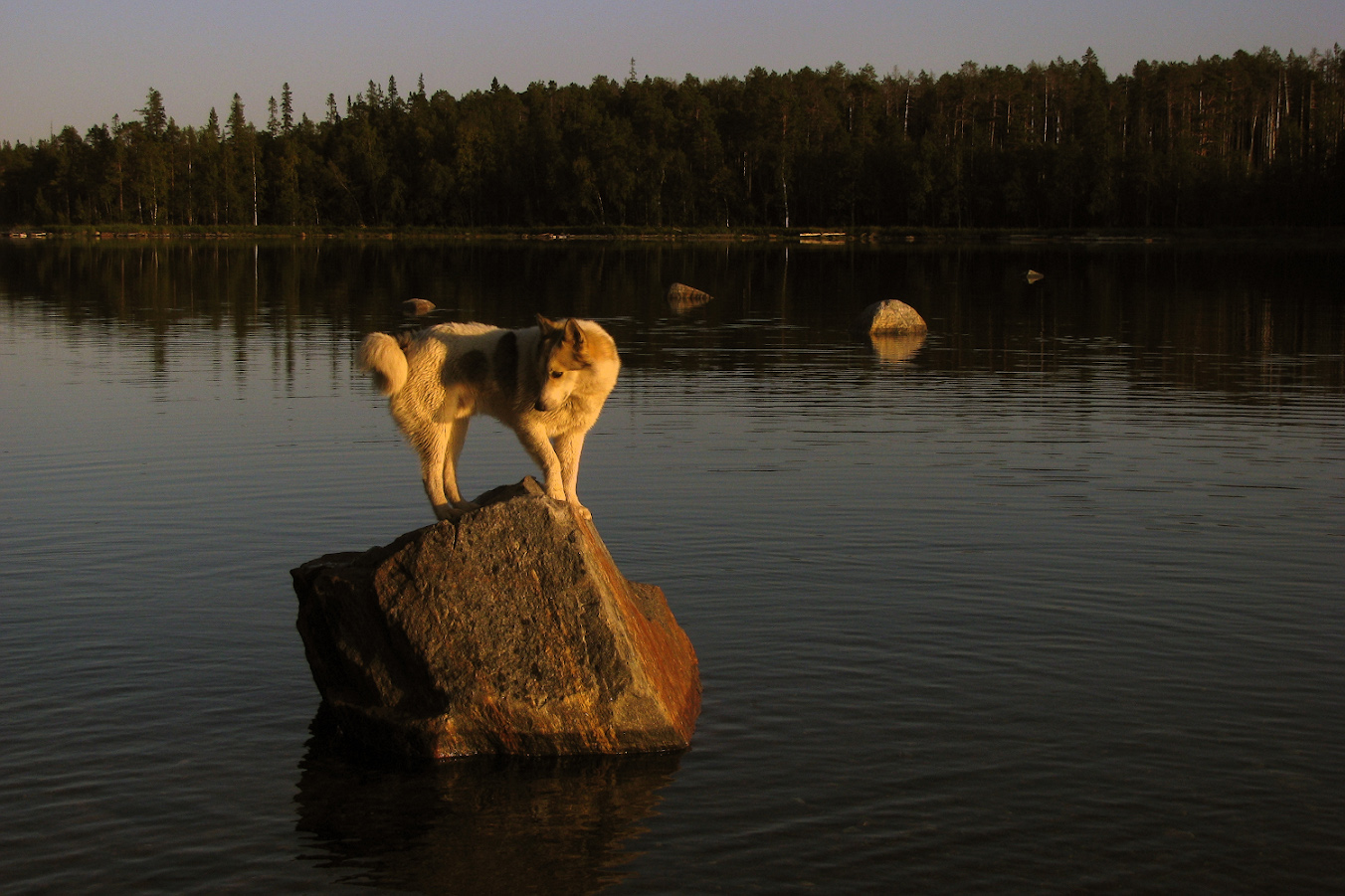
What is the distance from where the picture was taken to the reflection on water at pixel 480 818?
8148mm

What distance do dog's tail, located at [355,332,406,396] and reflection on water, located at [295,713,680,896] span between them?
2818mm

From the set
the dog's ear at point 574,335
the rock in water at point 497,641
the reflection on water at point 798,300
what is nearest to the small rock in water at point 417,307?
the reflection on water at point 798,300

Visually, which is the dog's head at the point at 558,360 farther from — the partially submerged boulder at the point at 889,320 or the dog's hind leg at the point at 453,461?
the partially submerged boulder at the point at 889,320

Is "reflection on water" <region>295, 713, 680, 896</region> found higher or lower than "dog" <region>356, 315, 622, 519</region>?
lower

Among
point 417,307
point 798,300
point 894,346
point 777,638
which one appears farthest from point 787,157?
point 777,638

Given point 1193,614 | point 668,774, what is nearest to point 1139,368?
point 1193,614

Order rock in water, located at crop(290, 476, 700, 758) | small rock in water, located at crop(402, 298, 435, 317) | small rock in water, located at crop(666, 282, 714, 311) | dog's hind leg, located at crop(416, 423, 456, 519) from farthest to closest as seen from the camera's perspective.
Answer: small rock in water, located at crop(666, 282, 714, 311), small rock in water, located at crop(402, 298, 435, 317), dog's hind leg, located at crop(416, 423, 456, 519), rock in water, located at crop(290, 476, 700, 758)

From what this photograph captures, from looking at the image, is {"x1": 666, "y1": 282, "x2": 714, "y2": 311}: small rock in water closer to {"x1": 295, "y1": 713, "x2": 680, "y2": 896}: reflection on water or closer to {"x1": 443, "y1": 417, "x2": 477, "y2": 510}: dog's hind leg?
{"x1": 443, "y1": 417, "x2": 477, "y2": 510}: dog's hind leg

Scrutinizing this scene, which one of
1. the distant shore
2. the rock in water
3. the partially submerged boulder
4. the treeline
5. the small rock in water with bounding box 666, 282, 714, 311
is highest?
the treeline

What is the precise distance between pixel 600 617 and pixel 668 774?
125cm

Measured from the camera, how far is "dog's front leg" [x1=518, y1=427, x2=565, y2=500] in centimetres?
1027

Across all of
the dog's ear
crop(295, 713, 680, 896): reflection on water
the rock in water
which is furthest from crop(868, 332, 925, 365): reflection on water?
crop(295, 713, 680, 896): reflection on water

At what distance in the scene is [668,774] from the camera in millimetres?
9477

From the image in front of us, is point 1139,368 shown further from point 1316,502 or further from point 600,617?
point 600,617
